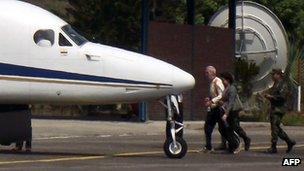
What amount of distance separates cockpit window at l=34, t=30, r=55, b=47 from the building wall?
43.7 feet

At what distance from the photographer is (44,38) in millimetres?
17656

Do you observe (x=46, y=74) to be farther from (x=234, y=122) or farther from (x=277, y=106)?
(x=277, y=106)

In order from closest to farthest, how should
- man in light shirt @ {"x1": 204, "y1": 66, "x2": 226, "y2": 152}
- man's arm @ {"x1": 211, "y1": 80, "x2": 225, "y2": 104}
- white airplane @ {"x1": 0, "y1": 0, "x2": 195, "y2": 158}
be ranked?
white airplane @ {"x1": 0, "y1": 0, "x2": 195, "y2": 158} < man's arm @ {"x1": 211, "y1": 80, "x2": 225, "y2": 104} < man in light shirt @ {"x1": 204, "y1": 66, "x2": 226, "y2": 152}

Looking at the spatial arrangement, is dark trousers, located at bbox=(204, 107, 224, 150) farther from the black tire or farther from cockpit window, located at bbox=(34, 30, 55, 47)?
cockpit window, located at bbox=(34, 30, 55, 47)

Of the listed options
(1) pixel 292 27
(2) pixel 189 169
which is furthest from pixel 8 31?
(1) pixel 292 27

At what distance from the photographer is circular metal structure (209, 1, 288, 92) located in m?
36.0

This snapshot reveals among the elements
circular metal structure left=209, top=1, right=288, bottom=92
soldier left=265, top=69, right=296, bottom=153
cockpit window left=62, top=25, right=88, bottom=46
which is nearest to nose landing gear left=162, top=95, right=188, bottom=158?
cockpit window left=62, top=25, right=88, bottom=46

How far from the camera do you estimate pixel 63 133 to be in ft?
83.9

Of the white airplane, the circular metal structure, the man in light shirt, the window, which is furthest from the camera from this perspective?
the circular metal structure

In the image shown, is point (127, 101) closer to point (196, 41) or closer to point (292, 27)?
point (196, 41)

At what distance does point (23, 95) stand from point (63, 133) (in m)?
7.96

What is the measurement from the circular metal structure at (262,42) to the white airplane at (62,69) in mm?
18479

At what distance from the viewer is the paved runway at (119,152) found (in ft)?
54.4

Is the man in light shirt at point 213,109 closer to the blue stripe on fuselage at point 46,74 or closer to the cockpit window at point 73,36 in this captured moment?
the blue stripe on fuselage at point 46,74
